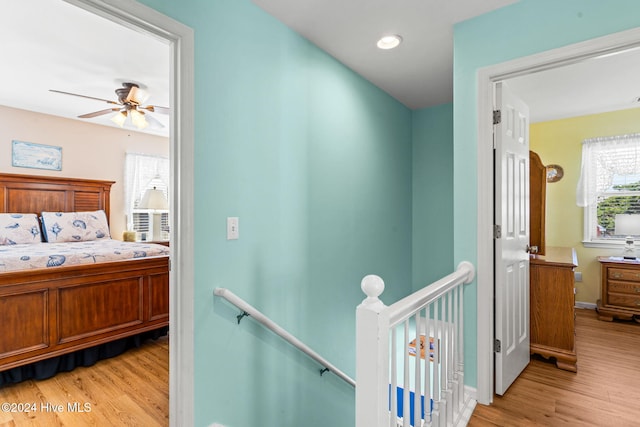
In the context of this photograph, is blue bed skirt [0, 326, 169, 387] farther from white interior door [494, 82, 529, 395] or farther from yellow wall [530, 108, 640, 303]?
yellow wall [530, 108, 640, 303]

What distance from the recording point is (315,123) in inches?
93.5

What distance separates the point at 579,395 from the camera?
6.54 feet

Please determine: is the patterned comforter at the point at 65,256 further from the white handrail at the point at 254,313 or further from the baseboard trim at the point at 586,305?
the baseboard trim at the point at 586,305

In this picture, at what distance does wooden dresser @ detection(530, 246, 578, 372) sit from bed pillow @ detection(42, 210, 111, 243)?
4.97 meters

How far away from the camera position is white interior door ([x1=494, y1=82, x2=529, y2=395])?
198cm

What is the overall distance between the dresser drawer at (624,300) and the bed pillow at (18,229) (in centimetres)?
665

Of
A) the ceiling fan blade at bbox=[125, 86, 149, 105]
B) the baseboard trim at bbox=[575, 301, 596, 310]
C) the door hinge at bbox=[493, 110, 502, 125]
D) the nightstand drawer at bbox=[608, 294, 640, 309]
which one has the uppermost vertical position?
the ceiling fan blade at bbox=[125, 86, 149, 105]

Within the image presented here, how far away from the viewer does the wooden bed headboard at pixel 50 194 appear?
4039 millimetres

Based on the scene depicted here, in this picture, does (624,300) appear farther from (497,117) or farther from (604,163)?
(497,117)

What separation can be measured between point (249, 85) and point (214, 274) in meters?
1.07

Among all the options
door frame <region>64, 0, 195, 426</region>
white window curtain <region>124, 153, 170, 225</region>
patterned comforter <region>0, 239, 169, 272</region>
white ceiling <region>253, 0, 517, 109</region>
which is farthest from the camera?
white window curtain <region>124, 153, 170, 225</region>

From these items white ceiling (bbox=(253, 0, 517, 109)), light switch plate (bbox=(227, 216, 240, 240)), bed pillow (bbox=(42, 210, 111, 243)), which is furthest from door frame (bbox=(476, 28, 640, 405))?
bed pillow (bbox=(42, 210, 111, 243))

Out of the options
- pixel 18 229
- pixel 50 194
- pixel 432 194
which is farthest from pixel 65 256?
pixel 432 194

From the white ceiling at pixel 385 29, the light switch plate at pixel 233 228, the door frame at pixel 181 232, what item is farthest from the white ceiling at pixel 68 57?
the light switch plate at pixel 233 228
